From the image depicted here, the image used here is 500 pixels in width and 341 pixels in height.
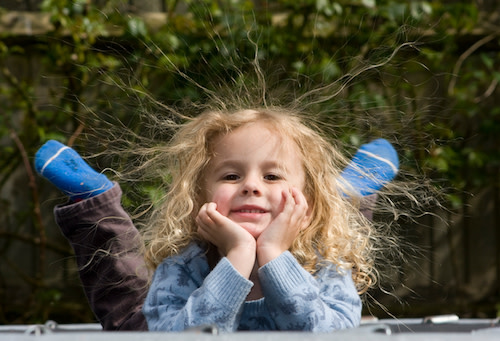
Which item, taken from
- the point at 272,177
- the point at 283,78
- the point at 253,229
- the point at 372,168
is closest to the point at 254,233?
the point at 253,229

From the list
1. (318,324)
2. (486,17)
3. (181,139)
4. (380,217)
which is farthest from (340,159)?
(486,17)

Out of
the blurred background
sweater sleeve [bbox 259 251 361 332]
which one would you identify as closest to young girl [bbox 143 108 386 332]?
sweater sleeve [bbox 259 251 361 332]

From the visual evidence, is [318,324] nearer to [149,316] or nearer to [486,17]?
[149,316]

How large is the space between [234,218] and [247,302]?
15 centimetres

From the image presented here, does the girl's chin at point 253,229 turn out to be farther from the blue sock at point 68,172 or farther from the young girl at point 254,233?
the blue sock at point 68,172

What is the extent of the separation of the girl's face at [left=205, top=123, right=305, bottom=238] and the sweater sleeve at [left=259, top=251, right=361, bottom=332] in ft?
0.32

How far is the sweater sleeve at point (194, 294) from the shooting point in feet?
3.75

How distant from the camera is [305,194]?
1405 millimetres

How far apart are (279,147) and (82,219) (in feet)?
1.59

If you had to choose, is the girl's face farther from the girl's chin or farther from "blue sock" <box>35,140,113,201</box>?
"blue sock" <box>35,140,113,201</box>

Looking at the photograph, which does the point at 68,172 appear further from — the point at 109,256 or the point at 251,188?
the point at 251,188

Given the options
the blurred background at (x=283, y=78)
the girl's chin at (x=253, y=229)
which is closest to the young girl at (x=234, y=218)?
the girl's chin at (x=253, y=229)

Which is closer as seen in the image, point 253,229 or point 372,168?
point 253,229

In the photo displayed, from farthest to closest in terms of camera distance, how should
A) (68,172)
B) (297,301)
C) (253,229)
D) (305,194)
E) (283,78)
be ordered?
(283,78) < (68,172) < (305,194) < (253,229) < (297,301)
